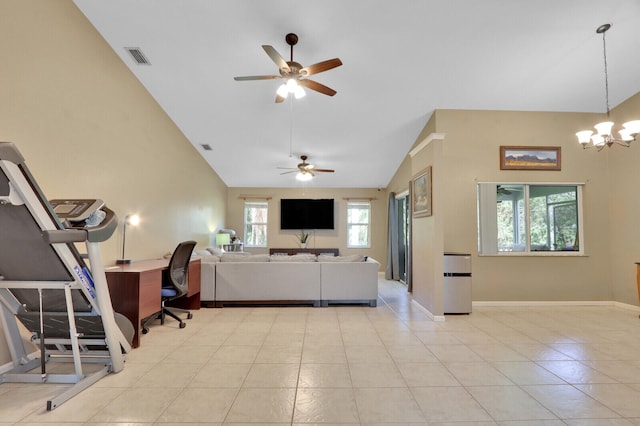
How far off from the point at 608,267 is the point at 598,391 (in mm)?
3810

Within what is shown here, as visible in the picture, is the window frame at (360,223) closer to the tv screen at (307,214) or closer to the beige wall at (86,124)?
the tv screen at (307,214)

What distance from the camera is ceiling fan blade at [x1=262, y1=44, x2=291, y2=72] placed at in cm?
294

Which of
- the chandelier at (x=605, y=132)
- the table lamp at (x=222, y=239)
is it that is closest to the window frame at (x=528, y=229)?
the chandelier at (x=605, y=132)

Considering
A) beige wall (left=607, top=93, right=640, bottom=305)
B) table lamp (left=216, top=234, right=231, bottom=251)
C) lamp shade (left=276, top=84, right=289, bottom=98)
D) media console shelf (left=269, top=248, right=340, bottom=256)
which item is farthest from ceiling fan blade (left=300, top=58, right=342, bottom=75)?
media console shelf (left=269, top=248, right=340, bottom=256)

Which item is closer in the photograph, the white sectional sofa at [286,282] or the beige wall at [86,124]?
the beige wall at [86,124]

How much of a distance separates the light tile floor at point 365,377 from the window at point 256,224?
5.10 m

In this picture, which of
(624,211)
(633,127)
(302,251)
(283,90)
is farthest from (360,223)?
(633,127)

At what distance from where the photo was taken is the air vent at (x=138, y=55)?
13.3 feet

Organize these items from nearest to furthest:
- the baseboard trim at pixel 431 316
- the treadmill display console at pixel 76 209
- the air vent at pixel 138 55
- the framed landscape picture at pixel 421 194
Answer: the treadmill display console at pixel 76 209
the air vent at pixel 138 55
the baseboard trim at pixel 431 316
the framed landscape picture at pixel 421 194

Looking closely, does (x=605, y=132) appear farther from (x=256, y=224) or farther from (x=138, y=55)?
(x=256, y=224)

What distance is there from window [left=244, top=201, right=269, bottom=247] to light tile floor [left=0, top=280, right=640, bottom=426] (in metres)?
5.10

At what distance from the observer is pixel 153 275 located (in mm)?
3543

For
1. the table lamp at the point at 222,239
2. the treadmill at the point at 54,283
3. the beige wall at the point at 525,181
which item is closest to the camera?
the treadmill at the point at 54,283

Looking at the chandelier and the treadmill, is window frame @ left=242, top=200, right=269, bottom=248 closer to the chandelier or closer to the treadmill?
the treadmill
